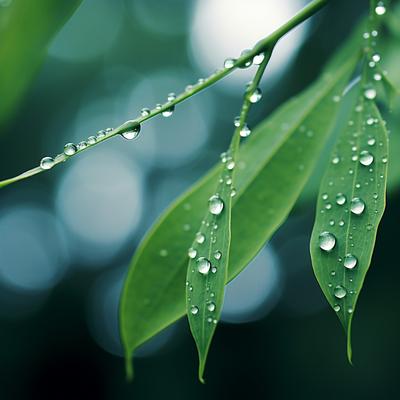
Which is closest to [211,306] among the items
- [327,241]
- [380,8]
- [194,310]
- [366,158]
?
[194,310]

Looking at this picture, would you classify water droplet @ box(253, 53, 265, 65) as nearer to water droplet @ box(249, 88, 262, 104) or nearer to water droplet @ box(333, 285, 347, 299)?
water droplet @ box(249, 88, 262, 104)

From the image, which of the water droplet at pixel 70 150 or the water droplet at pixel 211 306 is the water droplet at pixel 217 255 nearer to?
the water droplet at pixel 211 306

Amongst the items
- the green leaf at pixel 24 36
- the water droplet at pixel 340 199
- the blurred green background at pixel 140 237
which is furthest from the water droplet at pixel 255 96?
the blurred green background at pixel 140 237

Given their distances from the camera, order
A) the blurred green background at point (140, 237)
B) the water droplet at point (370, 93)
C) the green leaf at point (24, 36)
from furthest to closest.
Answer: the blurred green background at point (140, 237) → the green leaf at point (24, 36) → the water droplet at point (370, 93)

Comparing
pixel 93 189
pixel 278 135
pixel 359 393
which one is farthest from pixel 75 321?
pixel 278 135

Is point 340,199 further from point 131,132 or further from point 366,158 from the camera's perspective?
point 131,132
